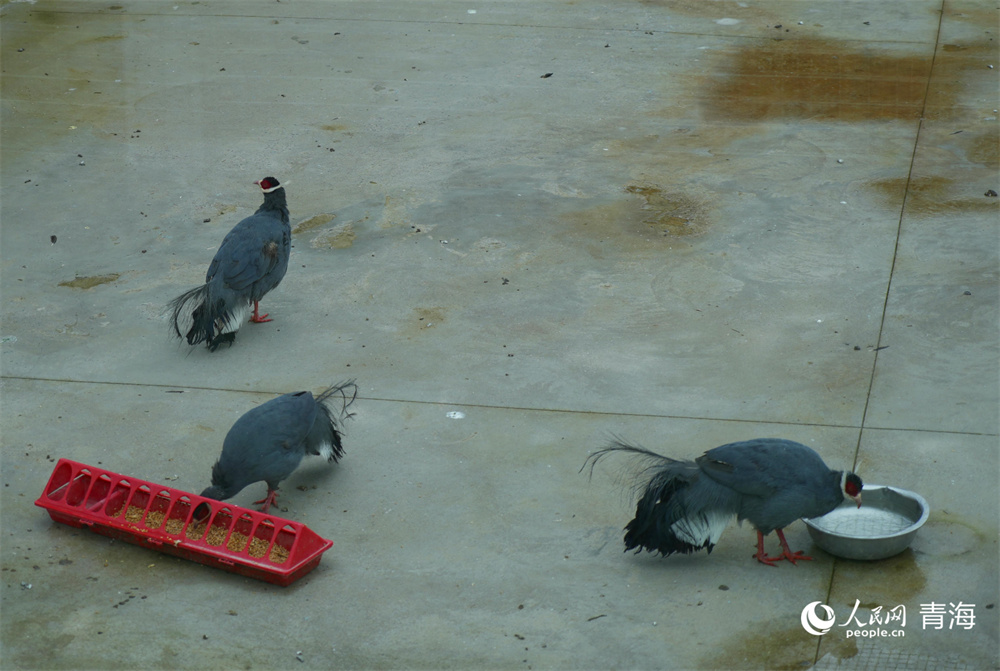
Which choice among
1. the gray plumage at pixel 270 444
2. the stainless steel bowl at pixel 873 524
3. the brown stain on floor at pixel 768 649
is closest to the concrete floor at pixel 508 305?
the brown stain on floor at pixel 768 649

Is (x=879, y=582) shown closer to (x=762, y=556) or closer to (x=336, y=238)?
(x=762, y=556)

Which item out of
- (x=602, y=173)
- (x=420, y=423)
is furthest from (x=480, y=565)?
(x=602, y=173)

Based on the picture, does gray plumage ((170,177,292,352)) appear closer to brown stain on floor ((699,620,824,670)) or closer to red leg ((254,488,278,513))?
red leg ((254,488,278,513))

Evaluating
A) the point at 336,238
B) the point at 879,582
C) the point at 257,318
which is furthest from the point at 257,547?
the point at 336,238

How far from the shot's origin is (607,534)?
213 inches

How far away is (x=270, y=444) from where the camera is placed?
5.43 m

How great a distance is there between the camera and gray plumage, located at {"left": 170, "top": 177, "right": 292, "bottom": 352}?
22.9 feet

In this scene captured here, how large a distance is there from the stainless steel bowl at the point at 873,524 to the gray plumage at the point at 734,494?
183 millimetres

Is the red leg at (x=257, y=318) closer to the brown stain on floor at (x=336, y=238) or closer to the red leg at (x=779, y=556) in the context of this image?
the brown stain on floor at (x=336, y=238)

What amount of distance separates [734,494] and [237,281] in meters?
3.52

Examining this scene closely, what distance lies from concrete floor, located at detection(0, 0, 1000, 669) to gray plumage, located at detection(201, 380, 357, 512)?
30 centimetres

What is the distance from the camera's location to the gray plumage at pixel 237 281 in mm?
6984

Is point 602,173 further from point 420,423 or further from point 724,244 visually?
point 420,423

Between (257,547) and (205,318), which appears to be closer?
(257,547)
